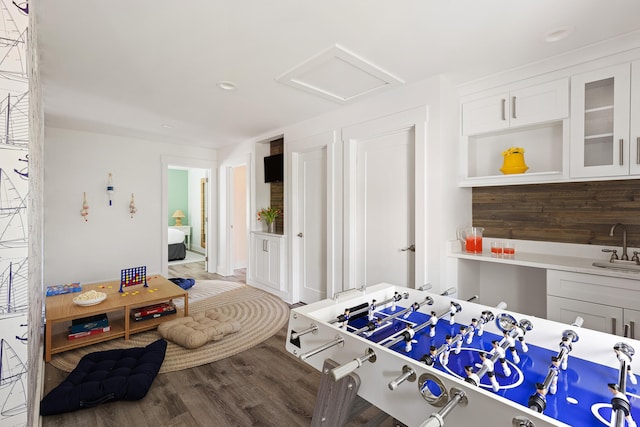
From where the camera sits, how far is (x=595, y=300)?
1925mm

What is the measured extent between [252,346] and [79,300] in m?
1.63

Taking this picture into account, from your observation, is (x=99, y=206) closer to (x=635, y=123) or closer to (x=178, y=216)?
(x=178, y=216)

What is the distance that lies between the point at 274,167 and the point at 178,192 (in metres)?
5.12

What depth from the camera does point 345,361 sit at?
1.12 m

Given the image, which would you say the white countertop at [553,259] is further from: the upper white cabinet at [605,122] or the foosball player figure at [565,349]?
the foosball player figure at [565,349]

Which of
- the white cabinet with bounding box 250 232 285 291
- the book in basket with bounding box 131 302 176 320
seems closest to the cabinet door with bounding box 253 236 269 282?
the white cabinet with bounding box 250 232 285 291

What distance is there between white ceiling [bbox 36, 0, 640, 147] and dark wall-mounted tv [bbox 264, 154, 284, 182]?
4.55 feet

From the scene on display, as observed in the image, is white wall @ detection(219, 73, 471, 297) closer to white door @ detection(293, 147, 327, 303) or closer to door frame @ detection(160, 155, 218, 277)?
white door @ detection(293, 147, 327, 303)

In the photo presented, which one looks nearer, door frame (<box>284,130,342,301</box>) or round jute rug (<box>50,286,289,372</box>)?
round jute rug (<box>50,286,289,372</box>)

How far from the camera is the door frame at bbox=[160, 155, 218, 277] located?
5004mm

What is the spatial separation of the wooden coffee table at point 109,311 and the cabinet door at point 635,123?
3855 mm

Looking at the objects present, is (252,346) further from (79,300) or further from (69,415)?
(79,300)

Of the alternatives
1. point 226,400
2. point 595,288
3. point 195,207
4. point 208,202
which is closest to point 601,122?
point 595,288

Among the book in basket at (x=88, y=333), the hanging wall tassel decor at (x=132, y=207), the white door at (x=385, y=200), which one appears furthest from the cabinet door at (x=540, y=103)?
the hanging wall tassel decor at (x=132, y=207)
